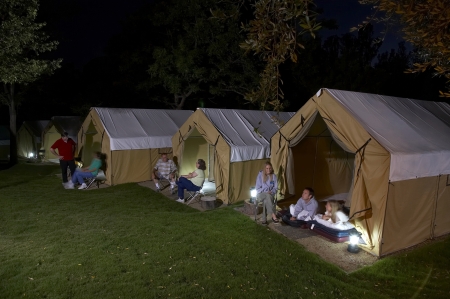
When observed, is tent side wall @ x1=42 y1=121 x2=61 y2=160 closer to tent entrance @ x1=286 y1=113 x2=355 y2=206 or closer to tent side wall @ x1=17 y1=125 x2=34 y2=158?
tent side wall @ x1=17 y1=125 x2=34 y2=158

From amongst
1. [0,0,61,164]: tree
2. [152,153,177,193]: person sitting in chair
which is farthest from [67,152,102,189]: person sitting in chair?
[0,0,61,164]: tree

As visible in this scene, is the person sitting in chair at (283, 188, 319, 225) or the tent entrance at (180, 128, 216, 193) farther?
the tent entrance at (180, 128, 216, 193)

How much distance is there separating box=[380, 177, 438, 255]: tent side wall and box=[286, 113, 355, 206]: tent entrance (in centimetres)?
305

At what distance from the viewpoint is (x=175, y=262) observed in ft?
15.5

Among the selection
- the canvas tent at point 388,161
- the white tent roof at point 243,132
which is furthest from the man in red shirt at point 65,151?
the canvas tent at point 388,161

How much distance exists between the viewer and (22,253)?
4887 millimetres

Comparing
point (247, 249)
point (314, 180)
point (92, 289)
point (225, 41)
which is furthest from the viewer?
point (225, 41)

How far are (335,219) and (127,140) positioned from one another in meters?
6.80

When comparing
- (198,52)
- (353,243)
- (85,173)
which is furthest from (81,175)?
(353,243)

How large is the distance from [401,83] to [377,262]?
718 inches

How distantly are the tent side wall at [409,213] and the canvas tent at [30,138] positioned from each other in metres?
17.1

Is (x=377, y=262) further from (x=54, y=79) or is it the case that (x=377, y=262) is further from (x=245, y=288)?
(x=54, y=79)

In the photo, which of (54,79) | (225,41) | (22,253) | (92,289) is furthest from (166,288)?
(54,79)

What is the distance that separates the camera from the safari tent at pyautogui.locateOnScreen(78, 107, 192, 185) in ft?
32.5
